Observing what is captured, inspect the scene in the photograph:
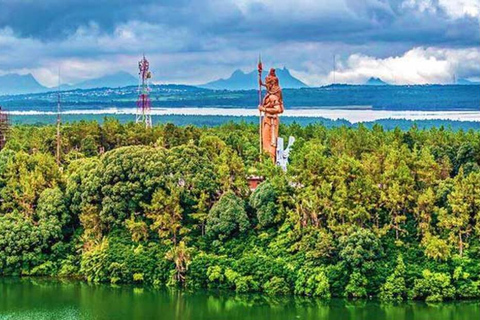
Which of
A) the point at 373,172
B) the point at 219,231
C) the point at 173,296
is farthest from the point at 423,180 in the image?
the point at 173,296

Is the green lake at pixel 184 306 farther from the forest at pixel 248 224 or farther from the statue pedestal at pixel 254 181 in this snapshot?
the statue pedestal at pixel 254 181

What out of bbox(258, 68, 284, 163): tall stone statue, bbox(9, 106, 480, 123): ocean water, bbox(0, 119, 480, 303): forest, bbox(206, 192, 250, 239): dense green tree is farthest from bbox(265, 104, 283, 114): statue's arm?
bbox(9, 106, 480, 123): ocean water

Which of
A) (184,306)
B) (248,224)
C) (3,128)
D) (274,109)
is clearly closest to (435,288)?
(248,224)

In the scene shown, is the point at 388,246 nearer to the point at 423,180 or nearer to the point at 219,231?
the point at 423,180

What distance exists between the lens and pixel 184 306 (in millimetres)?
28984

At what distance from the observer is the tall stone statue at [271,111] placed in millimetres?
37875

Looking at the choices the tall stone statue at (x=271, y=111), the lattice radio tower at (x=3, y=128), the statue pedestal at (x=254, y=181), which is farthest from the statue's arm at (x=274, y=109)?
the lattice radio tower at (x=3, y=128)

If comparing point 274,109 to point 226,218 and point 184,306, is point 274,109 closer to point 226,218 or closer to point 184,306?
point 226,218

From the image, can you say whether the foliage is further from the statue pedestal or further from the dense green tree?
the statue pedestal

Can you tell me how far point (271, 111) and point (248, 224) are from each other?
7.51 meters

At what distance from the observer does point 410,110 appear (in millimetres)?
137875

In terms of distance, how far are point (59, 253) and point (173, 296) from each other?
17.6ft

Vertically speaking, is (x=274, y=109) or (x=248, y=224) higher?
(x=274, y=109)

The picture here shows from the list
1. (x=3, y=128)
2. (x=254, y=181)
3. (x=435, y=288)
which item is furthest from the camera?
(x=3, y=128)
